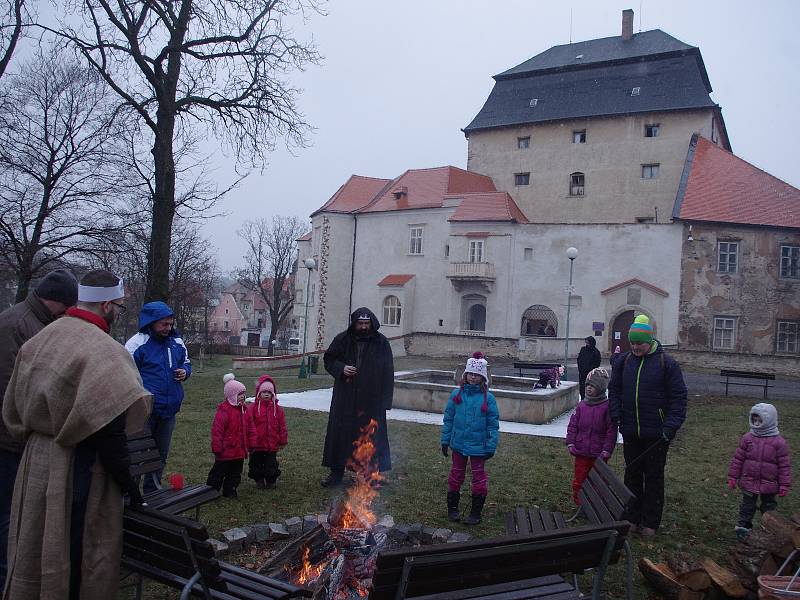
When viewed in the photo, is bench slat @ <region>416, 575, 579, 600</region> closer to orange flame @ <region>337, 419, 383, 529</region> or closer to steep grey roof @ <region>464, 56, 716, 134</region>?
orange flame @ <region>337, 419, 383, 529</region>

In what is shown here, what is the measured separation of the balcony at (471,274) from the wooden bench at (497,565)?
107 feet

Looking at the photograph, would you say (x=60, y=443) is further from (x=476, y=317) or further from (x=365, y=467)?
(x=476, y=317)

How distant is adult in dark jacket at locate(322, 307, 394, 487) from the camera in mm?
6941

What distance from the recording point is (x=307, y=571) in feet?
14.9

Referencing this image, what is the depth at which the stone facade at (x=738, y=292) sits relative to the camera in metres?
30.4

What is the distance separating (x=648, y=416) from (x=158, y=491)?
4.30 m

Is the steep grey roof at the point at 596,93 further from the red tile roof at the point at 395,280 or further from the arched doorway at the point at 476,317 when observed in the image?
the arched doorway at the point at 476,317

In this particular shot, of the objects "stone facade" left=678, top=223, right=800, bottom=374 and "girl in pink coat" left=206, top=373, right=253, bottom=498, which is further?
"stone facade" left=678, top=223, right=800, bottom=374

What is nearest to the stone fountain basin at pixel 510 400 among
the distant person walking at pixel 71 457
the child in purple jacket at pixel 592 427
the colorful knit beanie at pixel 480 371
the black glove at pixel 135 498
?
the child in purple jacket at pixel 592 427

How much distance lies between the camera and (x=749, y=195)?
105ft

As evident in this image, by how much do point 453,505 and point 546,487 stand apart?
1870 millimetres

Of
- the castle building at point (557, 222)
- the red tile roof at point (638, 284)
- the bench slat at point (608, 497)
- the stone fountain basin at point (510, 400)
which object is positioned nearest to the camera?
the bench slat at point (608, 497)

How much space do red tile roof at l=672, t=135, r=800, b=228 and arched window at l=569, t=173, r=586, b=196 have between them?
640cm

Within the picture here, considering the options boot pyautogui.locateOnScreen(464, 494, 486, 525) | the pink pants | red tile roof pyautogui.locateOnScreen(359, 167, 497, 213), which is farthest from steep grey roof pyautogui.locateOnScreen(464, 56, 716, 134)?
boot pyautogui.locateOnScreen(464, 494, 486, 525)
